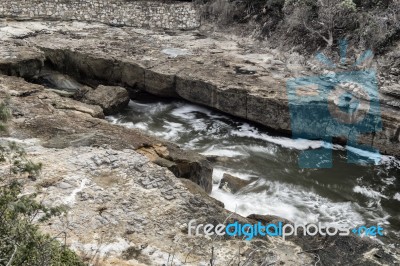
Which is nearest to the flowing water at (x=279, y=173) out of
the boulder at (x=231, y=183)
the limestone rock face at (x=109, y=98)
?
Result: the boulder at (x=231, y=183)

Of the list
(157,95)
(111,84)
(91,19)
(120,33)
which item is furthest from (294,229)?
(91,19)

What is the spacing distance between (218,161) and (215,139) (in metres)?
1.27

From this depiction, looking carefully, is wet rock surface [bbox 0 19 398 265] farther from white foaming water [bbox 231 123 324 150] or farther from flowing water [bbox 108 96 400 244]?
flowing water [bbox 108 96 400 244]

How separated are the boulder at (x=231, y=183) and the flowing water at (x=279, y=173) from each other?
0.38 feet

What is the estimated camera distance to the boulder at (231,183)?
28.4 feet

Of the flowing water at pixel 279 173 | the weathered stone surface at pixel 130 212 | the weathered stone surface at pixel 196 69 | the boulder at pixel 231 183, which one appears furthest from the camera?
the weathered stone surface at pixel 196 69

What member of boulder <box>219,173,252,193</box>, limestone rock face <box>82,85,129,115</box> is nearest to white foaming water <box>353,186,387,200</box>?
boulder <box>219,173,252,193</box>

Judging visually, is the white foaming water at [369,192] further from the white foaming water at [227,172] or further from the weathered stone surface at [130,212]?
Result: the weathered stone surface at [130,212]

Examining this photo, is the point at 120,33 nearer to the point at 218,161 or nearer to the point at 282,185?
the point at 218,161

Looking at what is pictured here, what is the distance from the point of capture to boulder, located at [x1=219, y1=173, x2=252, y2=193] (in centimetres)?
866

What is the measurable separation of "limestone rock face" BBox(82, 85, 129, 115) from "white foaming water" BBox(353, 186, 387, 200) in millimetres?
6531

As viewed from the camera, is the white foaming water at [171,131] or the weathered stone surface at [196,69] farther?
the white foaming water at [171,131]

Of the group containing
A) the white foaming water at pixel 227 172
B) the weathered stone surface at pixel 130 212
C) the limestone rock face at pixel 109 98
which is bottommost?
the white foaming water at pixel 227 172

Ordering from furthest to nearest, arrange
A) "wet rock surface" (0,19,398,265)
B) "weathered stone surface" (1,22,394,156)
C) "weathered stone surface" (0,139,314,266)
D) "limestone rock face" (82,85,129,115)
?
"limestone rock face" (82,85,129,115) → "weathered stone surface" (1,22,394,156) → "wet rock surface" (0,19,398,265) → "weathered stone surface" (0,139,314,266)
